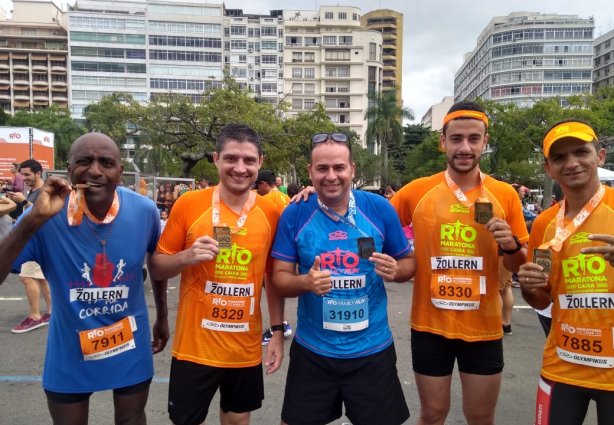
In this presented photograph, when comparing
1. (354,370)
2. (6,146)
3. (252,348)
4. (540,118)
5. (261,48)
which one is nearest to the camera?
(354,370)

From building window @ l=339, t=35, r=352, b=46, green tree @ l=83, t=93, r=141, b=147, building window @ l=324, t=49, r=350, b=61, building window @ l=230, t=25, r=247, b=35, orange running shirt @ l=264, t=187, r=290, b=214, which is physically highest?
building window @ l=230, t=25, r=247, b=35

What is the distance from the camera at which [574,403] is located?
2254 millimetres

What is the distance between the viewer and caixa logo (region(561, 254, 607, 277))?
2252mm

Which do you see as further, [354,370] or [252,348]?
[252,348]

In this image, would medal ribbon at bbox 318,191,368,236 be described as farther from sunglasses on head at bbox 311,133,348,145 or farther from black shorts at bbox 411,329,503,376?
black shorts at bbox 411,329,503,376

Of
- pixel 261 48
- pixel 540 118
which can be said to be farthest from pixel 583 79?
pixel 540 118

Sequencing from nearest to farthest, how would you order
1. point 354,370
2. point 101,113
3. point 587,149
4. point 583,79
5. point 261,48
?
A: point 587,149
point 354,370
point 101,113
point 261,48
point 583,79

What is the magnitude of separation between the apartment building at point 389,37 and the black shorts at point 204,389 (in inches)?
3997

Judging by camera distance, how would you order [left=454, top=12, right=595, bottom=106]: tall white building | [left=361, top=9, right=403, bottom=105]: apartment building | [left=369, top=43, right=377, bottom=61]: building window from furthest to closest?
[left=361, top=9, right=403, bottom=105]: apartment building → [left=454, top=12, right=595, bottom=106]: tall white building → [left=369, top=43, right=377, bottom=61]: building window

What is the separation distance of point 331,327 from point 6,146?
22.5 m

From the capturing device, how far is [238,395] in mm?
2723

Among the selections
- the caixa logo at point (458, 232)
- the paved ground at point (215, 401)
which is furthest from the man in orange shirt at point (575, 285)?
the paved ground at point (215, 401)

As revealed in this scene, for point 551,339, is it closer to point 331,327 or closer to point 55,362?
point 331,327

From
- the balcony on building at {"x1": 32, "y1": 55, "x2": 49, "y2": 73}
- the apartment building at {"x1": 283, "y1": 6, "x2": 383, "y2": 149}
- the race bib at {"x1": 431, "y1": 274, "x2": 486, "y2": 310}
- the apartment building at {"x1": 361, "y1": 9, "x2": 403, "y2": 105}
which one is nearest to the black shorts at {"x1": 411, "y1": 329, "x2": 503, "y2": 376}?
the race bib at {"x1": 431, "y1": 274, "x2": 486, "y2": 310}
